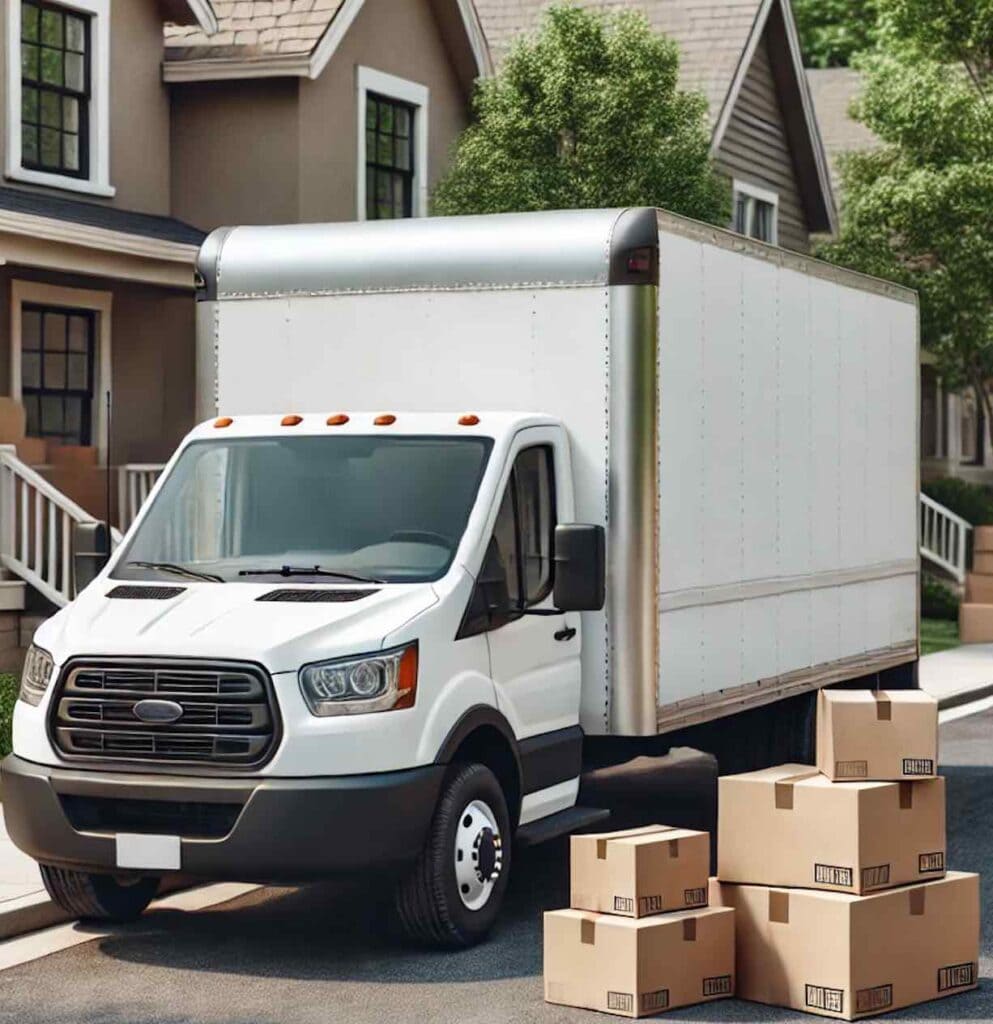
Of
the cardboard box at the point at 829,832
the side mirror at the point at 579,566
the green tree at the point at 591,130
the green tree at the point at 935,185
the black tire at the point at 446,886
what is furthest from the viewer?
the green tree at the point at 935,185

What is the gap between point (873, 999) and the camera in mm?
7793

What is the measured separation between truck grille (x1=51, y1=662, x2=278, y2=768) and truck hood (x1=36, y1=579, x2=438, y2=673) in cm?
7

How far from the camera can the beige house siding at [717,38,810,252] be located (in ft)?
98.0

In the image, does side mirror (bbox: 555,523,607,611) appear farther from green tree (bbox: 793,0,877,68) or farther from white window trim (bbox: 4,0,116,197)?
green tree (bbox: 793,0,877,68)

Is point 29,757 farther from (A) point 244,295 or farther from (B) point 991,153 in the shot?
(B) point 991,153

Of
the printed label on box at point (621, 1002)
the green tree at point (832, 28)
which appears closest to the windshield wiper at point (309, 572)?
the printed label on box at point (621, 1002)

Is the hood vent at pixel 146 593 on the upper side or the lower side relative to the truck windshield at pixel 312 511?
lower

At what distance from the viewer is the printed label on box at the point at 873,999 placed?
773cm

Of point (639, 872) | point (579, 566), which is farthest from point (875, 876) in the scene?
point (579, 566)

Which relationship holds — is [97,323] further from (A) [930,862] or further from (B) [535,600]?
(A) [930,862]

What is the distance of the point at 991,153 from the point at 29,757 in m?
21.8

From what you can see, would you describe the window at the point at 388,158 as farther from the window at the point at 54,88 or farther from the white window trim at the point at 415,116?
the window at the point at 54,88

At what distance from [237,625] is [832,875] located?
2530 millimetres

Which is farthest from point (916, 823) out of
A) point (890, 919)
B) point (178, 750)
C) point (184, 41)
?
point (184, 41)
